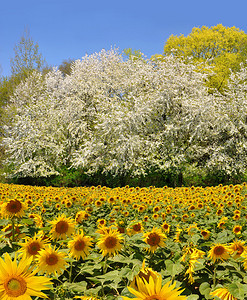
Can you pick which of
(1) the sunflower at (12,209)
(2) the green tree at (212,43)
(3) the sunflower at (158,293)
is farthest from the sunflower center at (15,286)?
(2) the green tree at (212,43)

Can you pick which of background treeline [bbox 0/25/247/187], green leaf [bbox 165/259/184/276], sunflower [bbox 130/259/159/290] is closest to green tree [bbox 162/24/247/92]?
background treeline [bbox 0/25/247/187]

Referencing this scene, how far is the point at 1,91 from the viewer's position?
29.5 meters

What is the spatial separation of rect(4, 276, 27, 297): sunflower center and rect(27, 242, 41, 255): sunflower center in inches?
24.8

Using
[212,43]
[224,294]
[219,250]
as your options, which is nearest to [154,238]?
[219,250]

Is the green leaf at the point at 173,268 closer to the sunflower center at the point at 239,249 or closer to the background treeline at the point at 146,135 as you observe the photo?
the sunflower center at the point at 239,249

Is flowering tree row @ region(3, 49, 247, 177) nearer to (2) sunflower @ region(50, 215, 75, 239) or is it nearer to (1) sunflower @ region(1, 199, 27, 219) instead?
(1) sunflower @ region(1, 199, 27, 219)

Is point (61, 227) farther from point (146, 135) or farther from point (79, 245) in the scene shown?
point (146, 135)

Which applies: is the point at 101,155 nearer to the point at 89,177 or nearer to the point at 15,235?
the point at 89,177

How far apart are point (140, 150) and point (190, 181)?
9.75 feet

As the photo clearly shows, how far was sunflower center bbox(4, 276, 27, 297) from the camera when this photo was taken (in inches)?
38.6

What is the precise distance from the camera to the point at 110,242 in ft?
5.60

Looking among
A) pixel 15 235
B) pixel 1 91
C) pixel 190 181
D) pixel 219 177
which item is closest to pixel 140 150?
pixel 190 181

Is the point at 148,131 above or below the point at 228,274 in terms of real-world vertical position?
above

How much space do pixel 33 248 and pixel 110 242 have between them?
460 mm
